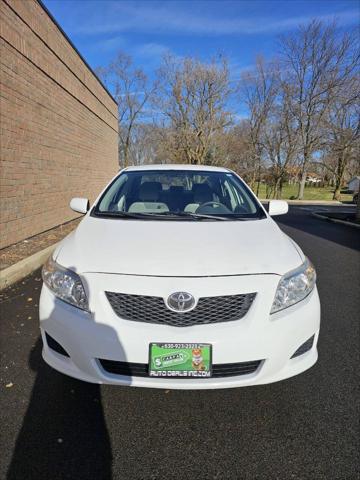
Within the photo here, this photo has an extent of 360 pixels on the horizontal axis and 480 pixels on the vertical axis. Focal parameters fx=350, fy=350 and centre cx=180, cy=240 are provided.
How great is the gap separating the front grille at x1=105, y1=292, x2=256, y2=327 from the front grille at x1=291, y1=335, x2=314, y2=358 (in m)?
0.45

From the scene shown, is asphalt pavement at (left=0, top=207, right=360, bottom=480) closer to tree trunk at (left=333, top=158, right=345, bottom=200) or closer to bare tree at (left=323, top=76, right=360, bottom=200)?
bare tree at (left=323, top=76, right=360, bottom=200)

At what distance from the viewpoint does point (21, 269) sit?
15.8 ft

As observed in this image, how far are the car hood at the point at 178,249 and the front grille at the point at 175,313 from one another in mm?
149

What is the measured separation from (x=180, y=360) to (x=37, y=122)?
6.90 meters

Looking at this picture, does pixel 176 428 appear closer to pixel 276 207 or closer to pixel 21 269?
pixel 276 207

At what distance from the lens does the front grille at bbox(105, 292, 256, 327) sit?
6.47 feet

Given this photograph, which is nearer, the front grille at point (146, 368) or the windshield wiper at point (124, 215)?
the front grille at point (146, 368)

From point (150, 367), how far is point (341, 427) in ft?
4.12

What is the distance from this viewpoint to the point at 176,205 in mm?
3445

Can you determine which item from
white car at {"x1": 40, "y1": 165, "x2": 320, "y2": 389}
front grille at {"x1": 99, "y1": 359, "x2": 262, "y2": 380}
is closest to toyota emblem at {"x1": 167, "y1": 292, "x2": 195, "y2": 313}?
white car at {"x1": 40, "y1": 165, "x2": 320, "y2": 389}

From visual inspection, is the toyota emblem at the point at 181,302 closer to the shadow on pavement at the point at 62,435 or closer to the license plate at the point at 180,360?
the license plate at the point at 180,360

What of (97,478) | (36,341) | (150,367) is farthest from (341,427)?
(36,341)

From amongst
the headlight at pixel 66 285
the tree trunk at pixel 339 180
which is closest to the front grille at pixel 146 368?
the headlight at pixel 66 285

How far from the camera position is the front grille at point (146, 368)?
1.98 m
